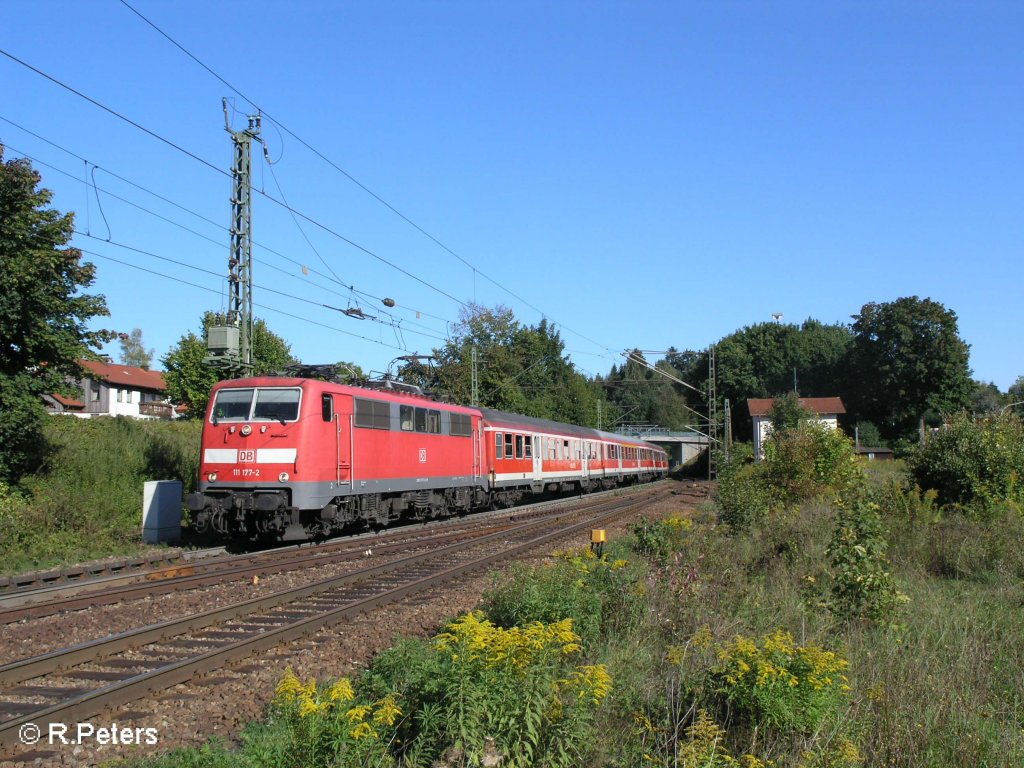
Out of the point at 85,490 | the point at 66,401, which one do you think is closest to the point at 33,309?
the point at 85,490

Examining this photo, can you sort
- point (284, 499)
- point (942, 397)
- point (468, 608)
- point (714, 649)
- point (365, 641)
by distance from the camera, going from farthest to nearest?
1. point (942, 397)
2. point (284, 499)
3. point (468, 608)
4. point (365, 641)
5. point (714, 649)

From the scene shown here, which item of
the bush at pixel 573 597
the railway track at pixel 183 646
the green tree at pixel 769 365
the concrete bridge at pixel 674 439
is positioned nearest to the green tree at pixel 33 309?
the railway track at pixel 183 646

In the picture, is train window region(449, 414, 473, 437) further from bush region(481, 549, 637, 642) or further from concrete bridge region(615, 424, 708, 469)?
concrete bridge region(615, 424, 708, 469)

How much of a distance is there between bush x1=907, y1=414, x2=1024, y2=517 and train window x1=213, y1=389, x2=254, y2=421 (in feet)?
48.2

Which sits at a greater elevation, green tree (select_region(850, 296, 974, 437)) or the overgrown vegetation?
green tree (select_region(850, 296, 974, 437))

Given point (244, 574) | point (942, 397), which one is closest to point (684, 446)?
point (942, 397)

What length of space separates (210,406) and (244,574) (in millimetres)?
5019

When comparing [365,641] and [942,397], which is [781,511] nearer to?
[365,641]

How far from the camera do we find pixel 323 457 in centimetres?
1565

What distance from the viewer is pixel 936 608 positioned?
874cm

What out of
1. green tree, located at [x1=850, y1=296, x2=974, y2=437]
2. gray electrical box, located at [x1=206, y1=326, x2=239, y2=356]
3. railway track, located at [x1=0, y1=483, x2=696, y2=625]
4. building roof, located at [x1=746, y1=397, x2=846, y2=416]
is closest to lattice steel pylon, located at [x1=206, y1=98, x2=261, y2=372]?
gray electrical box, located at [x1=206, y1=326, x2=239, y2=356]

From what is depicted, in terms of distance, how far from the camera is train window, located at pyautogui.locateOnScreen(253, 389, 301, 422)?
50.2 ft

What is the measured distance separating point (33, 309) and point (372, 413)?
6982 millimetres

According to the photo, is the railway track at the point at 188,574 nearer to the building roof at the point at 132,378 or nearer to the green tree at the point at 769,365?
the building roof at the point at 132,378
